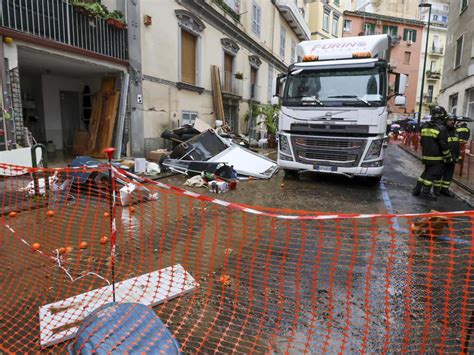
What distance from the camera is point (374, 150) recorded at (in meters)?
7.45

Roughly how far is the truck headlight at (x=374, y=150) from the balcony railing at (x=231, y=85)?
10.4 m

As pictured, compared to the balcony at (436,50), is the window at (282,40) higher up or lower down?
lower down

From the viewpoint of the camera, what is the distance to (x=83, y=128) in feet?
41.2

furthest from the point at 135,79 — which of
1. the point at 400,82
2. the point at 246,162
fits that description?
the point at 400,82

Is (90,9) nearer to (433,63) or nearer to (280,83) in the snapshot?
(280,83)

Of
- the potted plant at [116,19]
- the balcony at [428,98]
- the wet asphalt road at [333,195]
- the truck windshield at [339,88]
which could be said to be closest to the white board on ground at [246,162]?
the wet asphalt road at [333,195]

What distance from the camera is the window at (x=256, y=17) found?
1941 centimetres

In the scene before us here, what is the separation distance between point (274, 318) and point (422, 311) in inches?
52.8

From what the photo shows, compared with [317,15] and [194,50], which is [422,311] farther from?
[317,15]

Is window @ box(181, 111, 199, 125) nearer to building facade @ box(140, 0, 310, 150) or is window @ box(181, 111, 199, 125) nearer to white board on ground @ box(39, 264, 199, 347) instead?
building facade @ box(140, 0, 310, 150)

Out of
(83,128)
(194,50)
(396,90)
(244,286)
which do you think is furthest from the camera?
(194,50)

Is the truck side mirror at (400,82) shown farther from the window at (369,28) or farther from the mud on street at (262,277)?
the window at (369,28)

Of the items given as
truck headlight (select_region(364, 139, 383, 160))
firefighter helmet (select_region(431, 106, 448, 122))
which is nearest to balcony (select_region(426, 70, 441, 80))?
firefighter helmet (select_region(431, 106, 448, 122))

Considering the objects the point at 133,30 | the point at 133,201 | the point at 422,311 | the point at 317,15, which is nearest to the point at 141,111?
the point at 133,30
